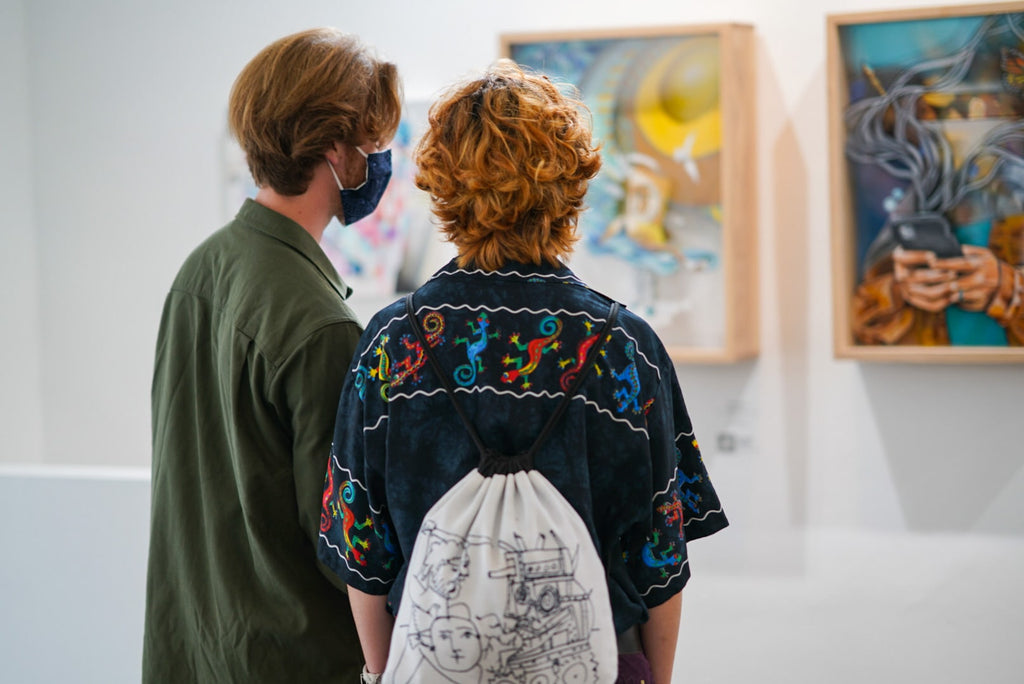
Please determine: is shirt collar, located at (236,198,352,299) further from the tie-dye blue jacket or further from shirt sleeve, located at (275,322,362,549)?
the tie-dye blue jacket

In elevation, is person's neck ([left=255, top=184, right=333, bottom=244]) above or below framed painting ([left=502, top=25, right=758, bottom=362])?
below

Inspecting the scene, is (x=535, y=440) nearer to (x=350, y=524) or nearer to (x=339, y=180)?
(x=350, y=524)

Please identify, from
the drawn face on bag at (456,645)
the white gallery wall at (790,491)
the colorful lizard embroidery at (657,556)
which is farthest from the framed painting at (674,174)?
the drawn face on bag at (456,645)

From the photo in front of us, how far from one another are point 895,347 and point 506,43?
1.27 metres

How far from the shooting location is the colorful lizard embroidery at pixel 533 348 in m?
1.20

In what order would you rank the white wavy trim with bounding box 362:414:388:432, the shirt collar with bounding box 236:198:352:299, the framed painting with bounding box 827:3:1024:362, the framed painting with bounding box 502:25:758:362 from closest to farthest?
the white wavy trim with bounding box 362:414:388:432 < the shirt collar with bounding box 236:198:352:299 < the framed painting with bounding box 827:3:1024:362 < the framed painting with bounding box 502:25:758:362

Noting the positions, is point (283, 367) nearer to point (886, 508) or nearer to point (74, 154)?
point (886, 508)

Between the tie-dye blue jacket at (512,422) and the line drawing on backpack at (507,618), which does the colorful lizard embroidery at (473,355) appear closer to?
the tie-dye blue jacket at (512,422)

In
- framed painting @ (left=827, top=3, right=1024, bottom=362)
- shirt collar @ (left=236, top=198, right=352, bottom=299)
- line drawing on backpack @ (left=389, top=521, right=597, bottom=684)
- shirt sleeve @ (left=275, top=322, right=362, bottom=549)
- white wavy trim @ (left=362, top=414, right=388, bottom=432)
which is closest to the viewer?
line drawing on backpack @ (left=389, top=521, right=597, bottom=684)

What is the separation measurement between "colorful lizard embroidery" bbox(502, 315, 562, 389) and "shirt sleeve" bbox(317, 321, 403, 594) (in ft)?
0.51

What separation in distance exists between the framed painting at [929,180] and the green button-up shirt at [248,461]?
1.54m

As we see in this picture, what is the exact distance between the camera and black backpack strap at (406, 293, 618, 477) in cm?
118

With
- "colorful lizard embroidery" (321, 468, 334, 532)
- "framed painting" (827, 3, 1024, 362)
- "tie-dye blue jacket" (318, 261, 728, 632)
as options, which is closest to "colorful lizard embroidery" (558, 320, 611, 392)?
"tie-dye blue jacket" (318, 261, 728, 632)

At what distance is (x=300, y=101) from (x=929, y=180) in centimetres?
169
